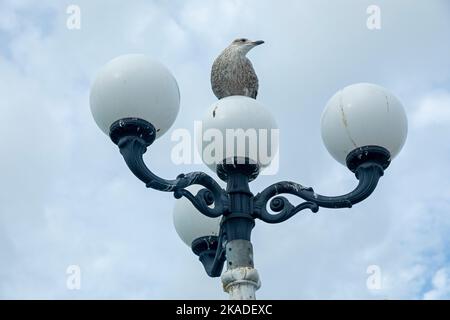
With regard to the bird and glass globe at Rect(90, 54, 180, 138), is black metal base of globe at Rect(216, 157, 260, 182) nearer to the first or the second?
glass globe at Rect(90, 54, 180, 138)

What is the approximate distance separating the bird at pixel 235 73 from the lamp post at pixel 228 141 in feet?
1.13

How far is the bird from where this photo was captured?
7746 mm

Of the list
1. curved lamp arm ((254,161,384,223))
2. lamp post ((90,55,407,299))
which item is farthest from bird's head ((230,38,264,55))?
curved lamp arm ((254,161,384,223))

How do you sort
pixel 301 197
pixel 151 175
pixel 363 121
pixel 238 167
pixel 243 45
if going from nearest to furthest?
pixel 151 175, pixel 238 167, pixel 301 197, pixel 363 121, pixel 243 45

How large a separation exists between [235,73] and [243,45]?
0.25 meters

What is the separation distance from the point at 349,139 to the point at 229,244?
1.14 metres

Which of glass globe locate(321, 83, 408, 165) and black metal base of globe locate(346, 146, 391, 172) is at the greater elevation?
glass globe locate(321, 83, 408, 165)

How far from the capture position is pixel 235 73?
25.5 ft

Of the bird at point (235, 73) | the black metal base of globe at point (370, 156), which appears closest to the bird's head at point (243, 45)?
the bird at point (235, 73)

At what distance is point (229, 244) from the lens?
275 inches

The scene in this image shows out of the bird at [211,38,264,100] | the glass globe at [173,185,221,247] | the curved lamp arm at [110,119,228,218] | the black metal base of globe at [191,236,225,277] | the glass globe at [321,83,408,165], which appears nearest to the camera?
the curved lamp arm at [110,119,228,218]

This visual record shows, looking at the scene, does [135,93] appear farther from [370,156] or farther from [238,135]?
[370,156]

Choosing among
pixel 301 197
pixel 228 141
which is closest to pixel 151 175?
pixel 228 141
